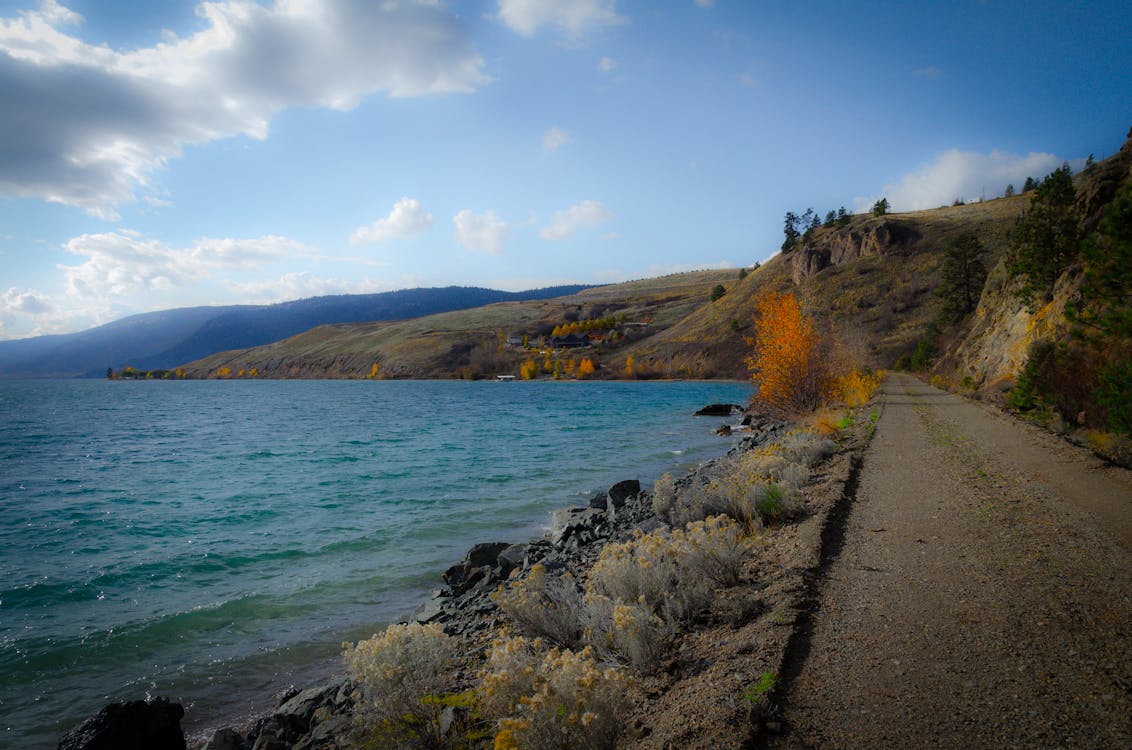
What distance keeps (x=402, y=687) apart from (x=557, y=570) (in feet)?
17.6

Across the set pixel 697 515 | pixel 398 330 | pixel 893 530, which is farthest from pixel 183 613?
pixel 398 330

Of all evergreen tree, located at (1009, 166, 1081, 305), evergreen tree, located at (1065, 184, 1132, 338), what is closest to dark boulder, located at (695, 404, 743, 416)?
evergreen tree, located at (1009, 166, 1081, 305)

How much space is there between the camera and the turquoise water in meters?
7.73

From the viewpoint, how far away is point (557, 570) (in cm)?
943

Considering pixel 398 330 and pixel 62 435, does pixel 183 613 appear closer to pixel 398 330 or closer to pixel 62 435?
pixel 62 435

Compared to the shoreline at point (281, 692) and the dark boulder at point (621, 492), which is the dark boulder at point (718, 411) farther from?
the shoreline at point (281, 692)

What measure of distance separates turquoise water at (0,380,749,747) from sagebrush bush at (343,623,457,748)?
387 centimetres

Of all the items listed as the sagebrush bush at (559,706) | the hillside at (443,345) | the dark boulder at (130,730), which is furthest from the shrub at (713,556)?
the hillside at (443,345)

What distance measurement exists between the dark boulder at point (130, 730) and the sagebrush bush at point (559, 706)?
4403mm

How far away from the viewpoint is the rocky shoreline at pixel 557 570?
470 centimetres

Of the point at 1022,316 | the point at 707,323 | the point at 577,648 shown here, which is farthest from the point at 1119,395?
the point at 707,323

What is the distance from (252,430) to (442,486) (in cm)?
2861

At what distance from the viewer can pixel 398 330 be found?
18225cm

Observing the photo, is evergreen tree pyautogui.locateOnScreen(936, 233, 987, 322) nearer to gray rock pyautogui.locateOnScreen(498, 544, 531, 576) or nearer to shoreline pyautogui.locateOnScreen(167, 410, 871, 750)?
shoreline pyautogui.locateOnScreen(167, 410, 871, 750)
